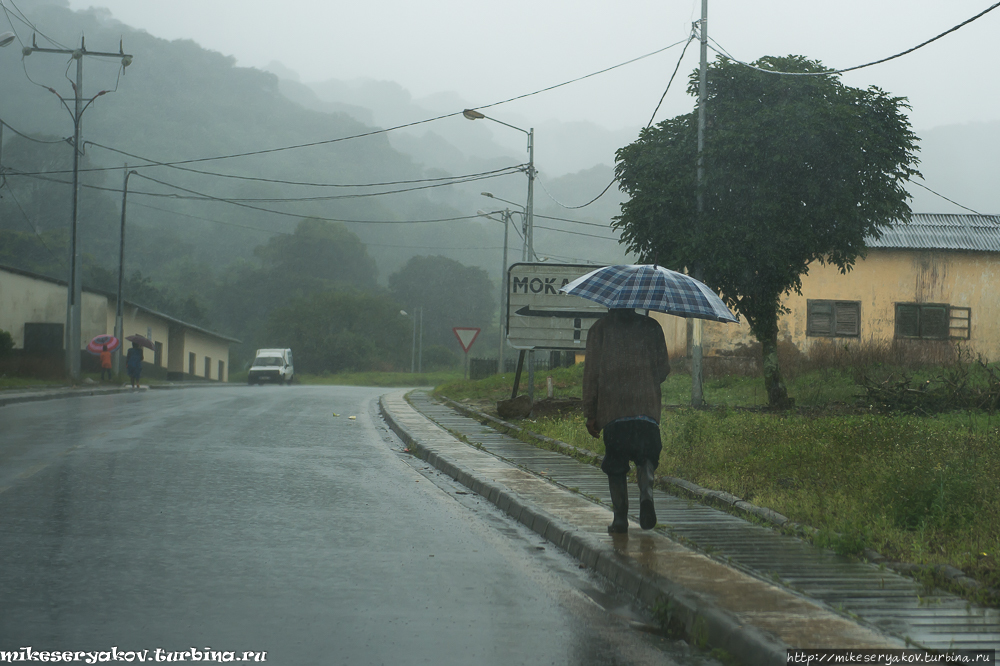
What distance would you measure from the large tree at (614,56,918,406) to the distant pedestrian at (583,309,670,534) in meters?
12.8

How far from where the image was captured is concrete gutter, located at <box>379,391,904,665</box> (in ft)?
14.8

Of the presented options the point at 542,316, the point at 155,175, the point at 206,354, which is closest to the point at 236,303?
the point at 206,354

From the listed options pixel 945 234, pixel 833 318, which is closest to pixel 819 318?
pixel 833 318

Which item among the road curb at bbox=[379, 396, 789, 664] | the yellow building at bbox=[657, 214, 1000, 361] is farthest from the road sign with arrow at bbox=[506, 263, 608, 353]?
the yellow building at bbox=[657, 214, 1000, 361]

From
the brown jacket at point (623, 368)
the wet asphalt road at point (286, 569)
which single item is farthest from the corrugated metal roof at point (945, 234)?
the brown jacket at point (623, 368)

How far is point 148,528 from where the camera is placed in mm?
7387

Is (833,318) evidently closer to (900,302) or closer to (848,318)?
(848,318)

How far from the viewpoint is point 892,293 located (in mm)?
33125

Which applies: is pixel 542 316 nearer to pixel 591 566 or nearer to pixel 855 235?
pixel 855 235

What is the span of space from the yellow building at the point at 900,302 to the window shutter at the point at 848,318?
0.12ft

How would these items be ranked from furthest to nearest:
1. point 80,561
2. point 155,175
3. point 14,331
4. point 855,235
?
point 155,175 → point 14,331 → point 855,235 → point 80,561

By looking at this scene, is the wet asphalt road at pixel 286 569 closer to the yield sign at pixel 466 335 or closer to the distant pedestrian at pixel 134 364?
the yield sign at pixel 466 335

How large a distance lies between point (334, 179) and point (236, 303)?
44958mm

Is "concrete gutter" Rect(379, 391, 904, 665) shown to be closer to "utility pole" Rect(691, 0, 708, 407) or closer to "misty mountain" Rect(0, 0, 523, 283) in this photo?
"utility pole" Rect(691, 0, 708, 407)
